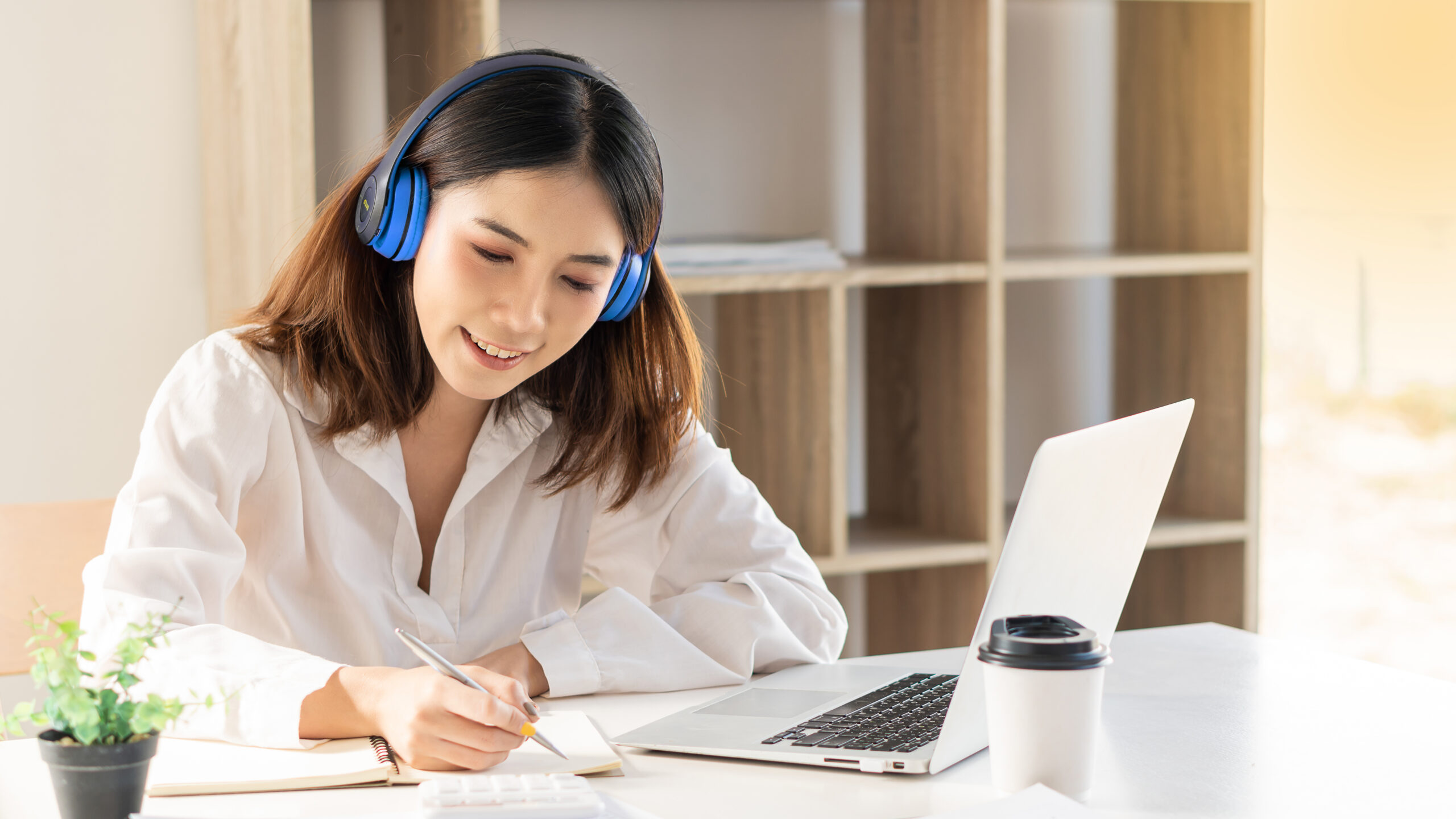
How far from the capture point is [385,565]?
4.46 feet

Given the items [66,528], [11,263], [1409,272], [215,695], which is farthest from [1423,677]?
[1409,272]

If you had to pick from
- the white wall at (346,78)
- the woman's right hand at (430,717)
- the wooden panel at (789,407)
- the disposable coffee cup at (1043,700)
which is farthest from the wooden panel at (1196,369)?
the woman's right hand at (430,717)

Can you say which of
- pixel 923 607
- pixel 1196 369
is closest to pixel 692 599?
pixel 923 607

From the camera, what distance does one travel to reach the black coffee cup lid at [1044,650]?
85 centimetres

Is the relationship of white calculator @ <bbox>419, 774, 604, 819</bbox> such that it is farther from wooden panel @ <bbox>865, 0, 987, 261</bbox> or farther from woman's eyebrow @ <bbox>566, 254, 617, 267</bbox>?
wooden panel @ <bbox>865, 0, 987, 261</bbox>

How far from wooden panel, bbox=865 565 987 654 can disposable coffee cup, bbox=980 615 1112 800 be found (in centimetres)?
153

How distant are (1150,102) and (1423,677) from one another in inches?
67.0

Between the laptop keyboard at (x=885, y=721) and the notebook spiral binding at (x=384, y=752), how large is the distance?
0.26m

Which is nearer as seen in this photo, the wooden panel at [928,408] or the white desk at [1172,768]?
the white desk at [1172,768]

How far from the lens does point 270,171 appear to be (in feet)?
6.41

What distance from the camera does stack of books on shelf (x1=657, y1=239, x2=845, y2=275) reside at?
2.13m

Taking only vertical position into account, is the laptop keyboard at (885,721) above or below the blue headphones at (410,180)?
below

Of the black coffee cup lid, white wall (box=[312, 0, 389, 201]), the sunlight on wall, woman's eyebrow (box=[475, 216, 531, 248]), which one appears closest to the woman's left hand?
woman's eyebrow (box=[475, 216, 531, 248])

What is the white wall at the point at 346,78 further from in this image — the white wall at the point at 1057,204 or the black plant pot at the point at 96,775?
the black plant pot at the point at 96,775
